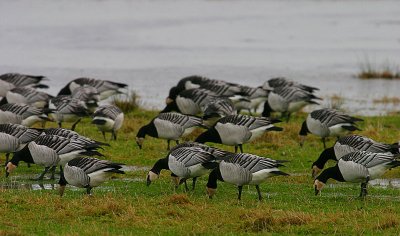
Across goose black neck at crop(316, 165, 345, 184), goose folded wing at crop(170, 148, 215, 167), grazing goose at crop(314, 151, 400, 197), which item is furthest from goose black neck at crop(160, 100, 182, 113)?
grazing goose at crop(314, 151, 400, 197)

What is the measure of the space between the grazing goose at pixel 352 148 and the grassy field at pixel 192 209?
41cm

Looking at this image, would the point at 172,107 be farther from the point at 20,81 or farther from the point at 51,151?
the point at 51,151

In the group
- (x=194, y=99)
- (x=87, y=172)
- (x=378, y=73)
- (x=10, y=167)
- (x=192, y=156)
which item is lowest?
(x=10, y=167)

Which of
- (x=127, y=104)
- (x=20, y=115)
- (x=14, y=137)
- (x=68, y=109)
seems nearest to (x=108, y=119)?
(x=68, y=109)

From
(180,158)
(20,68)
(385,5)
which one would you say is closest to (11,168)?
(180,158)

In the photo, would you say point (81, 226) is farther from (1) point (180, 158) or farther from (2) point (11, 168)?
(2) point (11, 168)

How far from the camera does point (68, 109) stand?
19516 millimetres

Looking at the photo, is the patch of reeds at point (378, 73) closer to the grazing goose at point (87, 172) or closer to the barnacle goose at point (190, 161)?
the barnacle goose at point (190, 161)

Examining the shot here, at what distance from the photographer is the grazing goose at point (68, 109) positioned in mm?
19500

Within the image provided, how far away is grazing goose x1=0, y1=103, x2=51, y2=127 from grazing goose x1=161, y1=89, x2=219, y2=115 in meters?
3.75

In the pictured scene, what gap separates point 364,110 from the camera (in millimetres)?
24766

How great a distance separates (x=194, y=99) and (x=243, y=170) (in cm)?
769

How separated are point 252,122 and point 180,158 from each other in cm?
319

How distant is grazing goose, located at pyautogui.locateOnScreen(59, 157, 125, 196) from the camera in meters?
13.6
